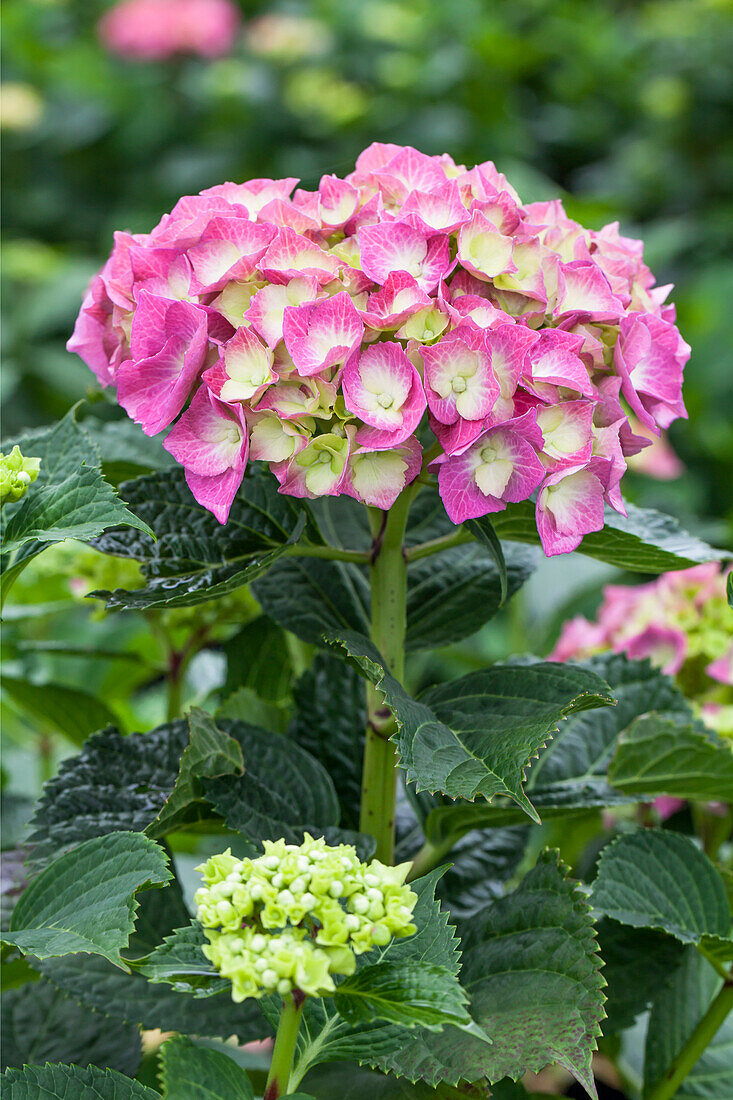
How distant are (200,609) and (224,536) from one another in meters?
0.20

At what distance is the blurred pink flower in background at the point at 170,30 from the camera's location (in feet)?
9.72

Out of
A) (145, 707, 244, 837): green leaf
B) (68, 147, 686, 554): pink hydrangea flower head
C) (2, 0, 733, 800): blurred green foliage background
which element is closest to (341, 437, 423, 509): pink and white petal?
(68, 147, 686, 554): pink hydrangea flower head

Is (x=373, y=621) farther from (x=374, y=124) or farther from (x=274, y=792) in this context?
(x=374, y=124)

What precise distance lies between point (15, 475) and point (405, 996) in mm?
277

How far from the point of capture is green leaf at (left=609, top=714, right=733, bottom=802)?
21.3 inches

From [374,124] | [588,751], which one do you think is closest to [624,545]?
[588,751]

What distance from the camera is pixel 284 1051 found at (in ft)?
1.35

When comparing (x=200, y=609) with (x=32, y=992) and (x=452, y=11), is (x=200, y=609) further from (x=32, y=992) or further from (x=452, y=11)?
(x=452, y=11)

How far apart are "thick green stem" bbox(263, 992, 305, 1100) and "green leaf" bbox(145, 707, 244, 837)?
0.11 metres

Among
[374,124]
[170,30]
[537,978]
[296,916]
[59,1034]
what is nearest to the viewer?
[296,916]

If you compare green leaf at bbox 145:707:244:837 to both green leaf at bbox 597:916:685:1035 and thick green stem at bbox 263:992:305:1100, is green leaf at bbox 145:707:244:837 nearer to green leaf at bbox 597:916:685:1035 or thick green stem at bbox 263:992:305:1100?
thick green stem at bbox 263:992:305:1100

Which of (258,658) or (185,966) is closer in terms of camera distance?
(185,966)

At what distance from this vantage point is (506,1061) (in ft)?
1.39

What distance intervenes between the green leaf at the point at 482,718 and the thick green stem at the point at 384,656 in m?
0.03
